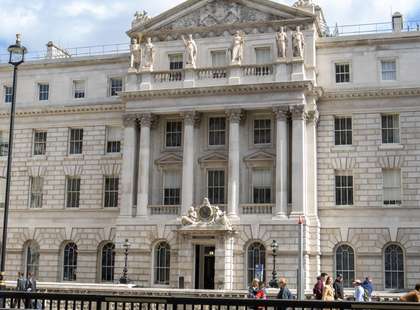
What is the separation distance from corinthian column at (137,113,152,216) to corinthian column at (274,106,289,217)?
889 centimetres

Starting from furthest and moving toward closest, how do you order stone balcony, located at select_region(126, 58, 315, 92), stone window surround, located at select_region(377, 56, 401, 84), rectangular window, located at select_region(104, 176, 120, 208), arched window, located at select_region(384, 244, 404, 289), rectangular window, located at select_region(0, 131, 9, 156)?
rectangular window, located at select_region(0, 131, 9, 156), rectangular window, located at select_region(104, 176, 120, 208), stone window surround, located at select_region(377, 56, 401, 84), stone balcony, located at select_region(126, 58, 315, 92), arched window, located at select_region(384, 244, 404, 289)

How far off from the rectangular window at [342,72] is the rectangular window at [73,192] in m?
20.2

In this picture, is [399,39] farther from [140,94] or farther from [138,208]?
[138,208]

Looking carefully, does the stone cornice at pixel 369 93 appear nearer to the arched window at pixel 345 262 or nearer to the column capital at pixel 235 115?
the column capital at pixel 235 115

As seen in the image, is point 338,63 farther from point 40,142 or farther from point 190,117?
point 40,142

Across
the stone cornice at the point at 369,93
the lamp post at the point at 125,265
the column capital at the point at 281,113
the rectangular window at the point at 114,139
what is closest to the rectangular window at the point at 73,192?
the rectangular window at the point at 114,139

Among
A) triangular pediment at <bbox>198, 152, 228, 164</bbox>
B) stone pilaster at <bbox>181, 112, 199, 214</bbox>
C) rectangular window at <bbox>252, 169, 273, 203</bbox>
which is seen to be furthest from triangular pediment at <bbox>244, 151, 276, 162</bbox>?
stone pilaster at <bbox>181, 112, 199, 214</bbox>

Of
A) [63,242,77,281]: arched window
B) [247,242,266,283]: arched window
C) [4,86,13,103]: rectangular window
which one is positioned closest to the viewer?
[247,242,266,283]: arched window

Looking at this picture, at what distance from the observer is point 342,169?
151 ft

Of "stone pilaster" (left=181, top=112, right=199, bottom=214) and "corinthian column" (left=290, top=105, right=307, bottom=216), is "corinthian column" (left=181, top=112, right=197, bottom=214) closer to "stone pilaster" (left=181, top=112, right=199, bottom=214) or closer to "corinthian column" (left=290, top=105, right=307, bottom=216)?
"stone pilaster" (left=181, top=112, right=199, bottom=214)

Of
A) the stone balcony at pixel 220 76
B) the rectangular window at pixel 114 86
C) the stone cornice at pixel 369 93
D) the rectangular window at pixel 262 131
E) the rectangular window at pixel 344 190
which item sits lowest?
the rectangular window at pixel 344 190

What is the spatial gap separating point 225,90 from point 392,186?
12.5m

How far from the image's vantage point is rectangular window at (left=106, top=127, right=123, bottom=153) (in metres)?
51.1

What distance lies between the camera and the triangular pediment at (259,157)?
45688mm
